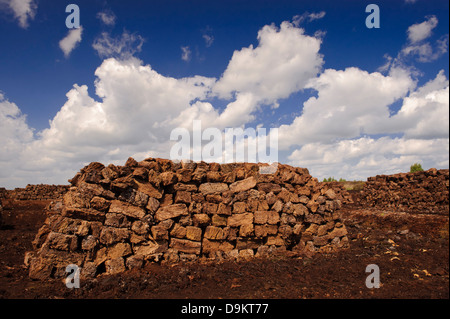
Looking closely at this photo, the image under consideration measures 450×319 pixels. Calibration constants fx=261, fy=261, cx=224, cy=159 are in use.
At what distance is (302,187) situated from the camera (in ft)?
32.4

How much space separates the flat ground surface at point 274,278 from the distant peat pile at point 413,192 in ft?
30.8

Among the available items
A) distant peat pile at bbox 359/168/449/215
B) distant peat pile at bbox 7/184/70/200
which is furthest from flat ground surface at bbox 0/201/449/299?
distant peat pile at bbox 7/184/70/200

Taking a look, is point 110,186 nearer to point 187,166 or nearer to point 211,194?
point 187,166

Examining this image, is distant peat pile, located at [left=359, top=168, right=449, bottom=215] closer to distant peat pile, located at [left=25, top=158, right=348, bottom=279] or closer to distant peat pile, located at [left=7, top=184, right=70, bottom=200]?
distant peat pile, located at [left=25, top=158, right=348, bottom=279]

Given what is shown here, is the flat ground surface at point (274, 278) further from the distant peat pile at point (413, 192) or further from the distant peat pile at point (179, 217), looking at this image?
the distant peat pile at point (413, 192)

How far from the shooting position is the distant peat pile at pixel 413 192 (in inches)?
678

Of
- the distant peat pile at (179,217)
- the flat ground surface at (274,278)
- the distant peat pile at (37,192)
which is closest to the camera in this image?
the flat ground surface at (274,278)

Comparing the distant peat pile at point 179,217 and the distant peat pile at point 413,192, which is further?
the distant peat pile at point 413,192

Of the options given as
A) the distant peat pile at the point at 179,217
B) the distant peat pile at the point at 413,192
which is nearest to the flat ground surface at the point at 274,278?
the distant peat pile at the point at 179,217

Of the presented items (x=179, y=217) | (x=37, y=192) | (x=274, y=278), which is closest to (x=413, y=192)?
(x=274, y=278)

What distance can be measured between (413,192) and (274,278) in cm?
1723

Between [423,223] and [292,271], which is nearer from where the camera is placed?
[292,271]

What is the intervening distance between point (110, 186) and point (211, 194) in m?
3.10
